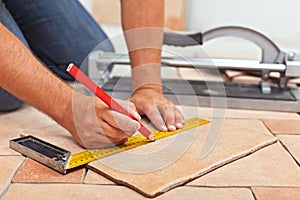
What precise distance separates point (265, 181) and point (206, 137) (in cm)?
23

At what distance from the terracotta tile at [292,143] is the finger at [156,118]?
296 millimetres

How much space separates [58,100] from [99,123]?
11 centimetres

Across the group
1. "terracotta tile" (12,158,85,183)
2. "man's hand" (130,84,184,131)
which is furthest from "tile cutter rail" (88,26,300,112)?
"terracotta tile" (12,158,85,183)

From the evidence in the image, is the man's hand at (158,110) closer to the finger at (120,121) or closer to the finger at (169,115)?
the finger at (169,115)

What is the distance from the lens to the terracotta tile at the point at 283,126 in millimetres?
1145

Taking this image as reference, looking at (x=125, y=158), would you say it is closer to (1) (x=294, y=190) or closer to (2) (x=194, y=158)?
(2) (x=194, y=158)

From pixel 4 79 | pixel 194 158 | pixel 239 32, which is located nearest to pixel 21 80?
pixel 4 79

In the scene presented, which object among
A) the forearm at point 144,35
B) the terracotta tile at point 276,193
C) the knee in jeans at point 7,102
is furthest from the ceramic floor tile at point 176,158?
the knee in jeans at point 7,102

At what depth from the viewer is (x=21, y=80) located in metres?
0.88

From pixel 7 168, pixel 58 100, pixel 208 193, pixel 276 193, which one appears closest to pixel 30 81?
pixel 58 100

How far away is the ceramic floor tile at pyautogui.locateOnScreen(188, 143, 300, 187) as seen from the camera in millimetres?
816

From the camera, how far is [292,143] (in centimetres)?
105

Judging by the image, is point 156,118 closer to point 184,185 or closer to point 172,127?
point 172,127

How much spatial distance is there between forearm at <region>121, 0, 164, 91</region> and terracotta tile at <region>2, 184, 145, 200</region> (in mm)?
460
